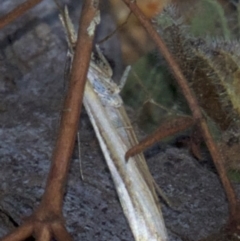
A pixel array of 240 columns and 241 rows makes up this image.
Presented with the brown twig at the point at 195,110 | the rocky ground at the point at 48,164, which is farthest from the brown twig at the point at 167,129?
the rocky ground at the point at 48,164

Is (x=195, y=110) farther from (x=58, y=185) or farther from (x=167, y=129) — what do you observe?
(x=58, y=185)

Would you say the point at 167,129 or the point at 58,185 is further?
the point at 167,129

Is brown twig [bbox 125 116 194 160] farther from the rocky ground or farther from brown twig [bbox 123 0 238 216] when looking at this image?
the rocky ground

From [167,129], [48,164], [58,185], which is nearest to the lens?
[58,185]

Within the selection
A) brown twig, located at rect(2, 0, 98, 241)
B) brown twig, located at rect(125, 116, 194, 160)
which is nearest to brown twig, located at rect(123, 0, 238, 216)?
brown twig, located at rect(125, 116, 194, 160)

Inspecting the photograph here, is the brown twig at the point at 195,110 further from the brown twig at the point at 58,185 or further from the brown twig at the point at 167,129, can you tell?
the brown twig at the point at 58,185

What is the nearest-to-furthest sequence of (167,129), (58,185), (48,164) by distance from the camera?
(58,185) → (167,129) → (48,164)

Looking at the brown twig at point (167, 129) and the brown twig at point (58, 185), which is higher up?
the brown twig at point (58, 185)

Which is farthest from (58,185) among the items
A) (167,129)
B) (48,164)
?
(48,164)

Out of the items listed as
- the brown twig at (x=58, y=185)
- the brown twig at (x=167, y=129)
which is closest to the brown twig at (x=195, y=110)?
the brown twig at (x=167, y=129)

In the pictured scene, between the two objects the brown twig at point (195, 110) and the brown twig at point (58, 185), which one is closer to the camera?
the brown twig at point (58, 185)

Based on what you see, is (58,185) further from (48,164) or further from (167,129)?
(48,164)
